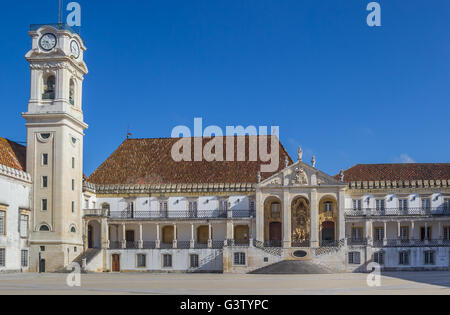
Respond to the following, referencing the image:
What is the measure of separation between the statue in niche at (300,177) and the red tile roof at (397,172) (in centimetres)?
498

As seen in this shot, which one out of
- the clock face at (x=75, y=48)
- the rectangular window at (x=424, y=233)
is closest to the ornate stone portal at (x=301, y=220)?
the rectangular window at (x=424, y=233)

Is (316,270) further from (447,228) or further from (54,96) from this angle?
(54,96)

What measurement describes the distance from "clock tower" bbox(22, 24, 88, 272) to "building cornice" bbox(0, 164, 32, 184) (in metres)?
0.80

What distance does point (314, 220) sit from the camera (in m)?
59.9

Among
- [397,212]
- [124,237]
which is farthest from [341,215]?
[124,237]

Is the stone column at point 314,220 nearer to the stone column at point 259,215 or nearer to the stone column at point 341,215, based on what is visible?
the stone column at point 341,215

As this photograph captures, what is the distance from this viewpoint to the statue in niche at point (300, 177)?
60.8 meters

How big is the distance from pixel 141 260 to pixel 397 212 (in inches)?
854

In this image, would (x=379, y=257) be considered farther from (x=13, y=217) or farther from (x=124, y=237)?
(x=13, y=217)

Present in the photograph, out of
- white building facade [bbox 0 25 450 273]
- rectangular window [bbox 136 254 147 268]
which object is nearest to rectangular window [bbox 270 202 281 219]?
white building facade [bbox 0 25 450 273]

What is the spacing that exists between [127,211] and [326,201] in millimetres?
17119

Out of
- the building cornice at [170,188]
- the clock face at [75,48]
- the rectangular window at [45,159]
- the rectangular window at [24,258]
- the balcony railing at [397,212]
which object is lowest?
the rectangular window at [24,258]

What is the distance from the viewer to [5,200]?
171ft

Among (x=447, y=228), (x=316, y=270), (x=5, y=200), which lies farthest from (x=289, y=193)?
(x=5, y=200)
